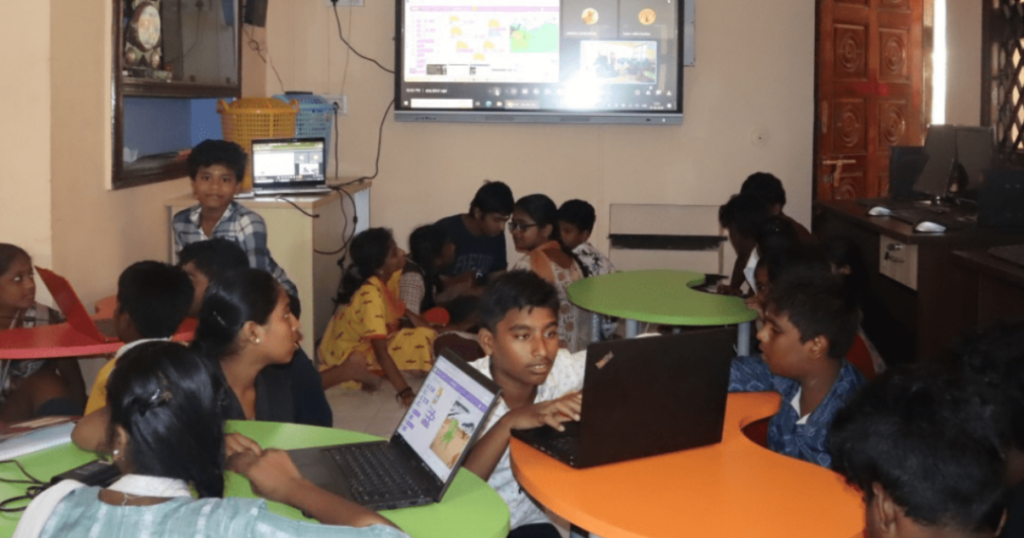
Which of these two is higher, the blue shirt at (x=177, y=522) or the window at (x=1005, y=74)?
the window at (x=1005, y=74)

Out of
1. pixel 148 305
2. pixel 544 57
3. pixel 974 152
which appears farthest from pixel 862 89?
pixel 148 305

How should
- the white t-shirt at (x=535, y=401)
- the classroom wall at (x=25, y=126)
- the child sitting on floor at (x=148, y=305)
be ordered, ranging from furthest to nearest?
the classroom wall at (x=25, y=126)
the child sitting on floor at (x=148, y=305)
the white t-shirt at (x=535, y=401)

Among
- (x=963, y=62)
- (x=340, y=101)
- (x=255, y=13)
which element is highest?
(x=255, y=13)

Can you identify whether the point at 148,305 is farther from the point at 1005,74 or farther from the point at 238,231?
the point at 1005,74

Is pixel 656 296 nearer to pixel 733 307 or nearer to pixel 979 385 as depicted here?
pixel 733 307

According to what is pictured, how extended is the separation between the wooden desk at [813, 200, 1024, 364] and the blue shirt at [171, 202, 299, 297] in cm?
248

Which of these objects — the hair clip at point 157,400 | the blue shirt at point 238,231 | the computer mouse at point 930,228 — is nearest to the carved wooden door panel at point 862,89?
the computer mouse at point 930,228

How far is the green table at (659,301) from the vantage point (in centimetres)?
369

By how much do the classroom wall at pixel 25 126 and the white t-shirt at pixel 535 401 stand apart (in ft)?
6.14

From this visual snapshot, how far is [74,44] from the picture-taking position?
3.75 meters

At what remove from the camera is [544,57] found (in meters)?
6.15

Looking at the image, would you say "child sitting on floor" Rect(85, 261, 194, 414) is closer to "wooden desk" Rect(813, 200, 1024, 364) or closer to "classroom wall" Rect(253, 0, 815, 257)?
"wooden desk" Rect(813, 200, 1024, 364)

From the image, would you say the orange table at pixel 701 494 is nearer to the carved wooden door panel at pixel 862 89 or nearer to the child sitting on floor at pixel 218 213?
the child sitting on floor at pixel 218 213

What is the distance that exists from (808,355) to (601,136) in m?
3.93
